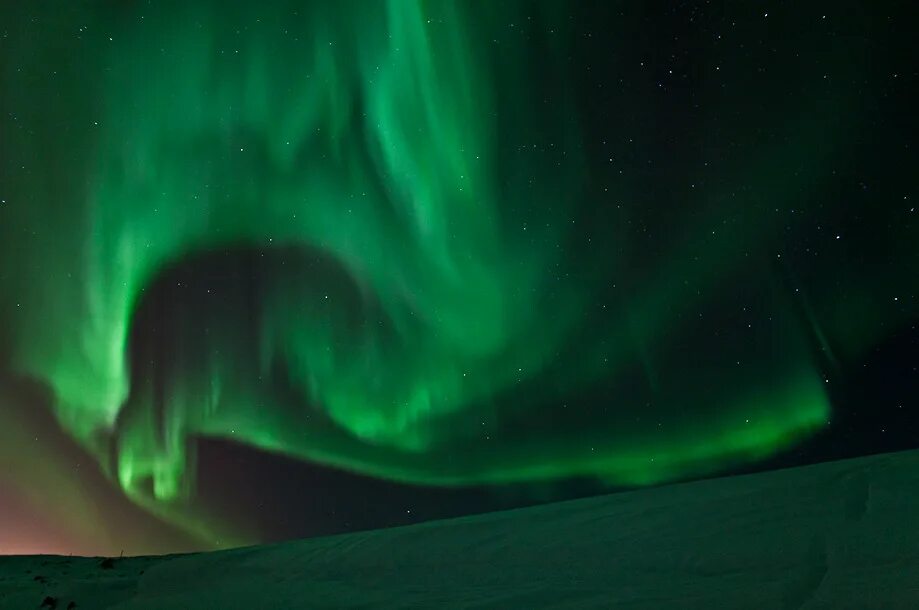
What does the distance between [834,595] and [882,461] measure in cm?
376

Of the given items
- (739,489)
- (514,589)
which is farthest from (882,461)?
(514,589)

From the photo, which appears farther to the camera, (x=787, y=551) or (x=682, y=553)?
(x=682, y=553)

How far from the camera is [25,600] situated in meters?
5.78

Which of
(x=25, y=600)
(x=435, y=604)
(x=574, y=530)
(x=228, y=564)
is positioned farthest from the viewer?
(x=228, y=564)

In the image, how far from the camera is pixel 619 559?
507 cm

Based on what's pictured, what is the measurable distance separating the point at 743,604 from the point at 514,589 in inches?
64.4

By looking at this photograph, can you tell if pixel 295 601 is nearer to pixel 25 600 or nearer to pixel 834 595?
pixel 25 600

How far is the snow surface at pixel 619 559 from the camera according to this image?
3.83 meters

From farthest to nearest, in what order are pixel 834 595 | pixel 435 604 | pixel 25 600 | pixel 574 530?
1. pixel 574 530
2. pixel 25 600
3. pixel 435 604
4. pixel 834 595

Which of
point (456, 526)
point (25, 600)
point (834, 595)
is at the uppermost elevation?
point (25, 600)

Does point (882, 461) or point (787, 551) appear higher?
point (787, 551)

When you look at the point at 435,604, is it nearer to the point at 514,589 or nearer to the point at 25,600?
the point at 514,589

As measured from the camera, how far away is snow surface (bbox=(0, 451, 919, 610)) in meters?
3.83

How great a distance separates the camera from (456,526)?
24.5 feet
